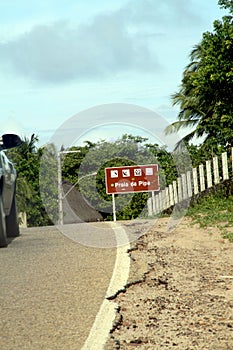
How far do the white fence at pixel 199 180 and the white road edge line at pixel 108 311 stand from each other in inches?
620

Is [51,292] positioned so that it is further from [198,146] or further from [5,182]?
[198,146]

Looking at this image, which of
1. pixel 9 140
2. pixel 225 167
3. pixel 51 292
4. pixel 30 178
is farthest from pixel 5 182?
pixel 30 178

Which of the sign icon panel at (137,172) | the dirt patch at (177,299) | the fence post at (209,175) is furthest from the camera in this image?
the sign icon panel at (137,172)

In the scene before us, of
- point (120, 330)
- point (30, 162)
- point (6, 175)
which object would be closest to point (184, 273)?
point (120, 330)

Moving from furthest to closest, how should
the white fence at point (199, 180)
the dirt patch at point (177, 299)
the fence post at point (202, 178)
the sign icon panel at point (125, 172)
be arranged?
the sign icon panel at point (125, 172) → the fence post at point (202, 178) → the white fence at point (199, 180) → the dirt patch at point (177, 299)

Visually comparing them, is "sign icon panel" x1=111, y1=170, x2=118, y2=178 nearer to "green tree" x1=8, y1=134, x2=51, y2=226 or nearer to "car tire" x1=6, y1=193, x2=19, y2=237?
"car tire" x1=6, y1=193, x2=19, y2=237

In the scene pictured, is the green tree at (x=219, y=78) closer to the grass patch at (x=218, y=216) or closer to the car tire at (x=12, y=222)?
the grass patch at (x=218, y=216)

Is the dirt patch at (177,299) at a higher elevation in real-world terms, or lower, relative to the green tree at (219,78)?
lower

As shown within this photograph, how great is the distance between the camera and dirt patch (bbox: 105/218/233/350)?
550 cm

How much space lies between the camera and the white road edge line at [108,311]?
5344 millimetres

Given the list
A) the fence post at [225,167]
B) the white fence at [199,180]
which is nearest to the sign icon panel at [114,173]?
the white fence at [199,180]

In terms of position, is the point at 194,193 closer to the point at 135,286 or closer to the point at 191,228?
the point at 191,228

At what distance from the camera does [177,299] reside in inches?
275

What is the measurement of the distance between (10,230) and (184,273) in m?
4.92
